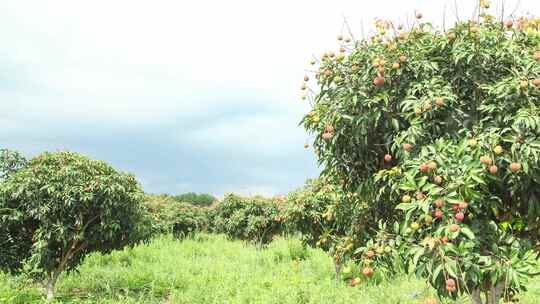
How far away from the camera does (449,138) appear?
4.61 m

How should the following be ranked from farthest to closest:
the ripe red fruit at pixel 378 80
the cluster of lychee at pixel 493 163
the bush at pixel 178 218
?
1. the bush at pixel 178 218
2. the ripe red fruit at pixel 378 80
3. the cluster of lychee at pixel 493 163

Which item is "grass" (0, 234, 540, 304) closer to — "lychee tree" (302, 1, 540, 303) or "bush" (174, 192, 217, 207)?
"lychee tree" (302, 1, 540, 303)

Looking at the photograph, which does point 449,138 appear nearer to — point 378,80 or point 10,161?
point 378,80

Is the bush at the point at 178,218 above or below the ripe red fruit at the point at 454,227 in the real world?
above

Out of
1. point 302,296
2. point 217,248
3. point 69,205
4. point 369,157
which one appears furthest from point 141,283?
point 369,157

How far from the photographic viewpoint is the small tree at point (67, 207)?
31.7 ft

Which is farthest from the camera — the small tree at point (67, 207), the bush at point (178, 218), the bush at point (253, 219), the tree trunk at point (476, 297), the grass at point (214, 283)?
the bush at point (178, 218)

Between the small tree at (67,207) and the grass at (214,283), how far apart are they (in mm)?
937

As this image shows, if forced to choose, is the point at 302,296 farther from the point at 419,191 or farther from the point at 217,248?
the point at 217,248

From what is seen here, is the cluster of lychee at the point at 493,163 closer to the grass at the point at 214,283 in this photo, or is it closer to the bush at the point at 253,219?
the grass at the point at 214,283

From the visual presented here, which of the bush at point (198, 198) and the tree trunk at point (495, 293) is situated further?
the bush at point (198, 198)

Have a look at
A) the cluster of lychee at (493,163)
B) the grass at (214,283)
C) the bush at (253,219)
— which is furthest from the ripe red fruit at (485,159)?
the bush at (253,219)

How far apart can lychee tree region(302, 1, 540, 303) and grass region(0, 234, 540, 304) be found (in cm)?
256

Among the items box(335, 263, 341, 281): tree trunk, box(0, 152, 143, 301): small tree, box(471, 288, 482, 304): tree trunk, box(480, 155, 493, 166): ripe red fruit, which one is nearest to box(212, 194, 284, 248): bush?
box(335, 263, 341, 281): tree trunk
